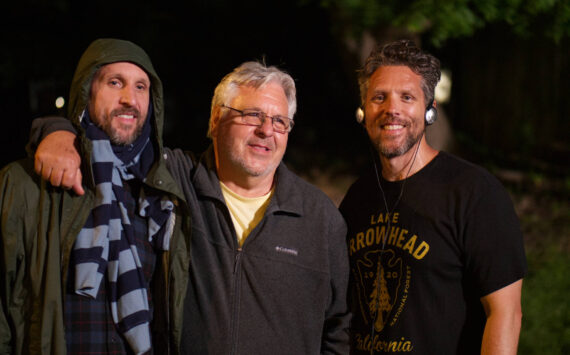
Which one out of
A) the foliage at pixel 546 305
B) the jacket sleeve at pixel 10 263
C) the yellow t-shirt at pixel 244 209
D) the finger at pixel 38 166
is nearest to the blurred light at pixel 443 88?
the foliage at pixel 546 305

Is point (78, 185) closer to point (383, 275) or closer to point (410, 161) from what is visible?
point (383, 275)

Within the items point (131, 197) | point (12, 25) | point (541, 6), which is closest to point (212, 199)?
point (131, 197)

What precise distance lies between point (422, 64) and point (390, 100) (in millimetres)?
270

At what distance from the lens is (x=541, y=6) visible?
5395 mm

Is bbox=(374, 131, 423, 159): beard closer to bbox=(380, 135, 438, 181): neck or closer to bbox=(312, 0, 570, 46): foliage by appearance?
bbox=(380, 135, 438, 181): neck

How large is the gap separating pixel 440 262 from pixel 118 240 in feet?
5.04

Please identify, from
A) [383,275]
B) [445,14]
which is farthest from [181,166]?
[445,14]

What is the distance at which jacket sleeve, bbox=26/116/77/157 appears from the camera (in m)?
2.38

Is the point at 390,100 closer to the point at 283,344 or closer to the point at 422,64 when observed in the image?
the point at 422,64

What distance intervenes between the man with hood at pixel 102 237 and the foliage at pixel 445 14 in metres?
3.52

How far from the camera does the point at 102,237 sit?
221cm

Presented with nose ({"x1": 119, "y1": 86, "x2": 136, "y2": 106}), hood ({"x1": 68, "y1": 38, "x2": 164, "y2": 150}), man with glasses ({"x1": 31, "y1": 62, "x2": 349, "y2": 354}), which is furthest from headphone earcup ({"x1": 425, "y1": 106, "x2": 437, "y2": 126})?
nose ({"x1": 119, "y1": 86, "x2": 136, "y2": 106})

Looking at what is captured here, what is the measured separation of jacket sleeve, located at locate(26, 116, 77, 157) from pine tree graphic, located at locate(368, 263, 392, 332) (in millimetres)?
1687

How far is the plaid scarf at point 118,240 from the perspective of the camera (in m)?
2.18
